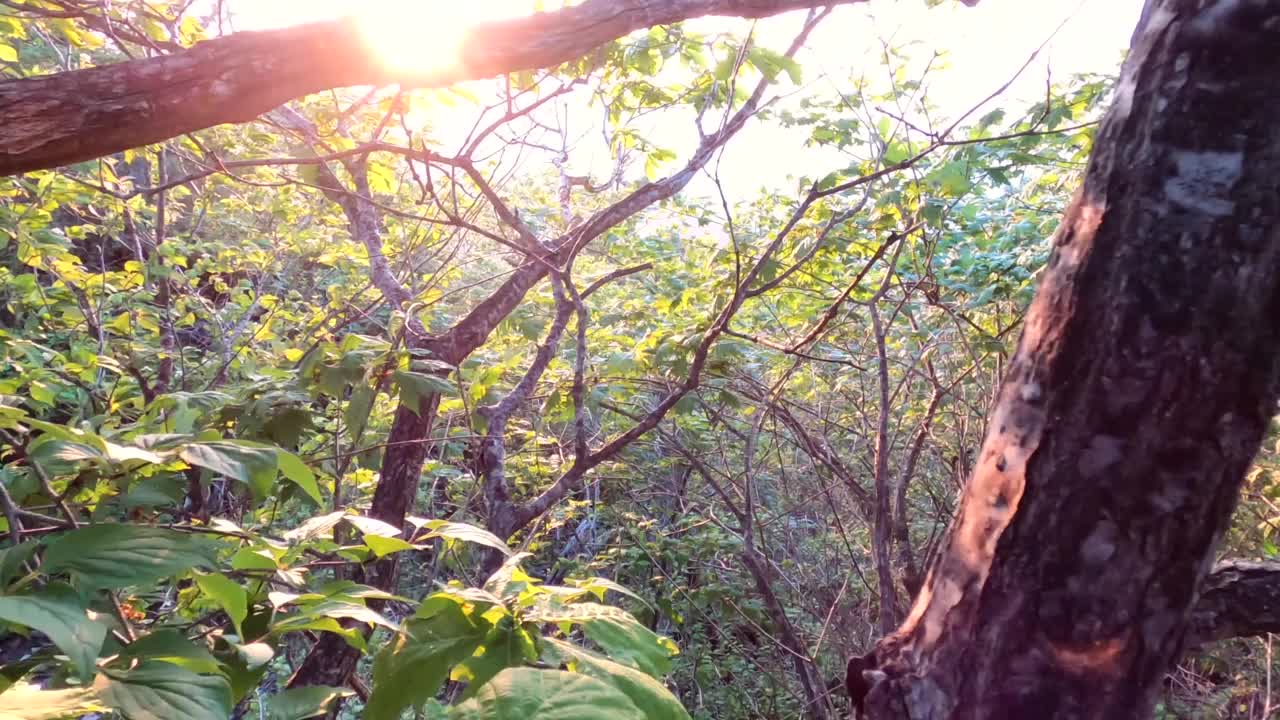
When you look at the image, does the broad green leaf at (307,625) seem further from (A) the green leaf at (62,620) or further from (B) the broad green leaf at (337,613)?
(A) the green leaf at (62,620)

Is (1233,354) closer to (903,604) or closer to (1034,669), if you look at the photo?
(1034,669)

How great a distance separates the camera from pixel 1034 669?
26.6 inches

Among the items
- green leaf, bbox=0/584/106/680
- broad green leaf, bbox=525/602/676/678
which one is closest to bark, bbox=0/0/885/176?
green leaf, bbox=0/584/106/680

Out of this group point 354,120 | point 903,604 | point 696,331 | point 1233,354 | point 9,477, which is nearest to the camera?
point 1233,354

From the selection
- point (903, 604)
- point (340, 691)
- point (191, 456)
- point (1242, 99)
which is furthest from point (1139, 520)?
point (903, 604)

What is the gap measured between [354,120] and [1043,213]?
9.90ft

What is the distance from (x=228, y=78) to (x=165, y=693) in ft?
3.81

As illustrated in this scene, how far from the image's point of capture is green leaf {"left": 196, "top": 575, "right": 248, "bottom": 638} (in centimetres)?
75

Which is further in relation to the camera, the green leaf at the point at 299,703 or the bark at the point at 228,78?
the bark at the point at 228,78

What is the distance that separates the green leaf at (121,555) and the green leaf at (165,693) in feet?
0.27

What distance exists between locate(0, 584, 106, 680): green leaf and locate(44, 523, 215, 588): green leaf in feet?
0.12

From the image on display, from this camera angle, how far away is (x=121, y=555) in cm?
67

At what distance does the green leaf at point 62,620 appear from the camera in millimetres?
535

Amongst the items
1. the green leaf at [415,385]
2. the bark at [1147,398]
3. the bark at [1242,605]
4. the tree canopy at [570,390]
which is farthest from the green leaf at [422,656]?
the bark at [1242,605]
